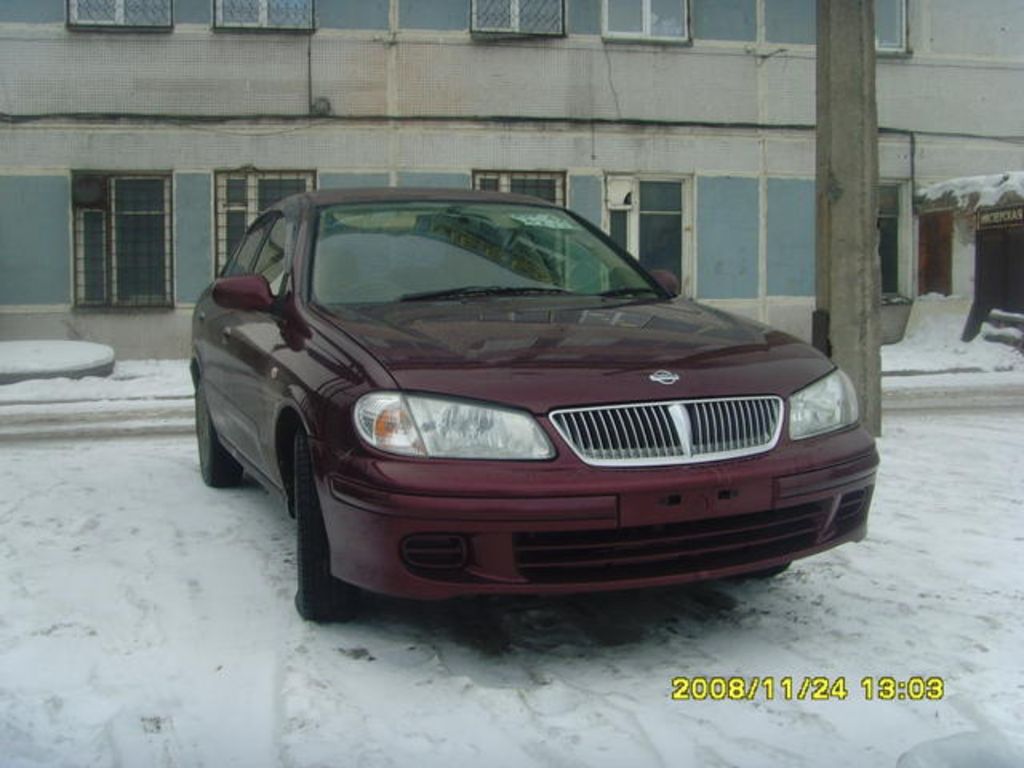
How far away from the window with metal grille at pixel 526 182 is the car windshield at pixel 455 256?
1012cm

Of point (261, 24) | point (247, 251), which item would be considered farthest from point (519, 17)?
point (247, 251)

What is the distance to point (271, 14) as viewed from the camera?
47.8ft

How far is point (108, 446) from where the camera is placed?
305 inches

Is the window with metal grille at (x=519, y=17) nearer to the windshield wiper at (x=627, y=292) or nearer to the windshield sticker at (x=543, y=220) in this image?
the windshield sticker at (x=543, y=220)

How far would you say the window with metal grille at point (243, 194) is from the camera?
47.6 feet

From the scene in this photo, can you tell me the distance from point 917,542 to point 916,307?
12.6m

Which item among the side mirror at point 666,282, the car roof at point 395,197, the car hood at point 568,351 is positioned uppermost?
the car roof at point 395,197

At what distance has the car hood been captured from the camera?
10.8 feet

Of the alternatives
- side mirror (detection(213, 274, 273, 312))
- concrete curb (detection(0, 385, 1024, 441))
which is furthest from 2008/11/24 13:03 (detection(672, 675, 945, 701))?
concrete curb (detection(0, 385, 1024, 441))

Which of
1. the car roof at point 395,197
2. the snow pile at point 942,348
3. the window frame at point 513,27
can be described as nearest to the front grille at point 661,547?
the car roof at point 395,197

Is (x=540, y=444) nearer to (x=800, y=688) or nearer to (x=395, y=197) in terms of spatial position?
(x=800, y=688)

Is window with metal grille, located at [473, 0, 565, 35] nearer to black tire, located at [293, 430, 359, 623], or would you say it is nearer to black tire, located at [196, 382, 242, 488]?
black tire, located at [196, 382, 242, 488]

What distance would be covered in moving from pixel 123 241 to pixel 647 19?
760 cm

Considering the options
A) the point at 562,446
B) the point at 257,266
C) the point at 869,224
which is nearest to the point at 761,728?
the point at 562,446
